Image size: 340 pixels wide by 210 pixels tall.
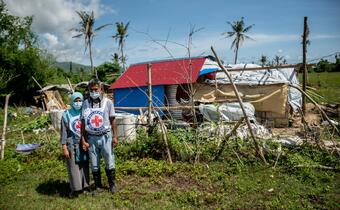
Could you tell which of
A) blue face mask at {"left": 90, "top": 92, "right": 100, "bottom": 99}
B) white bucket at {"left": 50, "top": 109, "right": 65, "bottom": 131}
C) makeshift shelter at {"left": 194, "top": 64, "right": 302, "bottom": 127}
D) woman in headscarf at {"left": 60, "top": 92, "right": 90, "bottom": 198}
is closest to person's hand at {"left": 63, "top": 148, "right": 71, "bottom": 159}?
woman in headscarf at {"left": 60, "top": 92, "right": 90, "bottom": 198}

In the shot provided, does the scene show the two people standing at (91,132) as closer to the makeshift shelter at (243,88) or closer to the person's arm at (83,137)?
the person's arm at (83,137)

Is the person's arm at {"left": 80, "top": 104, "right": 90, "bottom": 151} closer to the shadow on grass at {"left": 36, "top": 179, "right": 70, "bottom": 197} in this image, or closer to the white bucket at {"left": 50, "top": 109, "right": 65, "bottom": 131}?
the shadow on grass at {"left": 36, "top": 179, "right": 70, "bottom": 197}

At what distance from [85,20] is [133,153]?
20773mm

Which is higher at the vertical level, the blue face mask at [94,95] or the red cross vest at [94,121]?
the blue face mask at [94,95]

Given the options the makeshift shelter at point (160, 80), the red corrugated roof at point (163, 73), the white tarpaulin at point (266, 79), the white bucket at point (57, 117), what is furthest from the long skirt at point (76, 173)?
the red corrugated roof at point (163, 73)

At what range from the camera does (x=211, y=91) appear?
11172 mm

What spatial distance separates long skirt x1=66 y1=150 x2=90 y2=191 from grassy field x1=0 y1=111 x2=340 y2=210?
214 mm

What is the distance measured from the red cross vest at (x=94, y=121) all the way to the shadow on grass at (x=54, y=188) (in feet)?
4.09

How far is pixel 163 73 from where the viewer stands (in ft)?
43.7

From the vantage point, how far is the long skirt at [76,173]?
3982 millimetres

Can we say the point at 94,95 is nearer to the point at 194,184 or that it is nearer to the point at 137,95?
the point at 194,184

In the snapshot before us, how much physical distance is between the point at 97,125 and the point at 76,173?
0.84 m

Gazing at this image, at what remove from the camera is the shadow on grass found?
433 cm

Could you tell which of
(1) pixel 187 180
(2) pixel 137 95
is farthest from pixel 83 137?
(2) pixel 137 95
